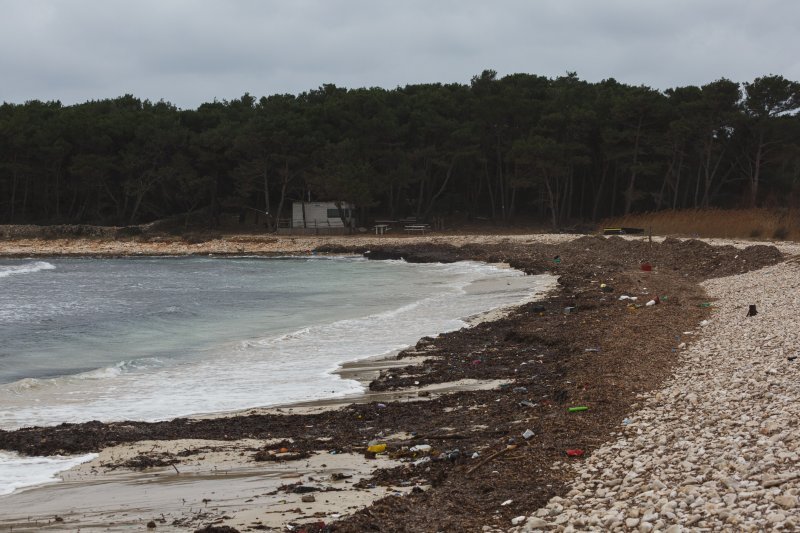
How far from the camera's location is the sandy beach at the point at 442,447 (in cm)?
610

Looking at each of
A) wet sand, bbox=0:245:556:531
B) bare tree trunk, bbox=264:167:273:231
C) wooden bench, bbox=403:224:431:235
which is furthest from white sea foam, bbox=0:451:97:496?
wooden bench, bbox=403:224:431:235

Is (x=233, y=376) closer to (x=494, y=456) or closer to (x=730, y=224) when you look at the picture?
(x=494, y=456)

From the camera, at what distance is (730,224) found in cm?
3584

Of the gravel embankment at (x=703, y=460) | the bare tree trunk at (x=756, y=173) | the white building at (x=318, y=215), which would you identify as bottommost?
the gravel embankment at (x=703, y=460)

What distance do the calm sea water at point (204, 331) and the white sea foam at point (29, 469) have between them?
0.14ft


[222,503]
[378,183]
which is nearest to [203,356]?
[222,503]

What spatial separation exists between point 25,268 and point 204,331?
27.9 metres

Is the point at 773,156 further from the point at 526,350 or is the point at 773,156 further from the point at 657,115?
the point at 526,350

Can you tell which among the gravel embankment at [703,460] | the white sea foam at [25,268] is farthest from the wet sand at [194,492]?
the white sea foam at [25,268]

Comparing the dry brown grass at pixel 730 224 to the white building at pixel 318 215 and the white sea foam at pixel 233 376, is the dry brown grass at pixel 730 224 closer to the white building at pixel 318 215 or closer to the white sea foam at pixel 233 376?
the white sea foam at pixel 233 376

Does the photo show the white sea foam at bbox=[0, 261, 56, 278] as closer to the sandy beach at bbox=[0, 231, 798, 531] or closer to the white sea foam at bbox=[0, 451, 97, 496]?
the sandy beach at bbox=[0, 231, 798, 531]

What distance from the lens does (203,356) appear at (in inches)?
630

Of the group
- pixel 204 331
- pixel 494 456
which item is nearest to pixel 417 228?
pixel 204 331

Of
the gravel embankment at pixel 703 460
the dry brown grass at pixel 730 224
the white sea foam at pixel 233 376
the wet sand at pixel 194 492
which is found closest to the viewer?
the gravel embankment at pixel 703 460
